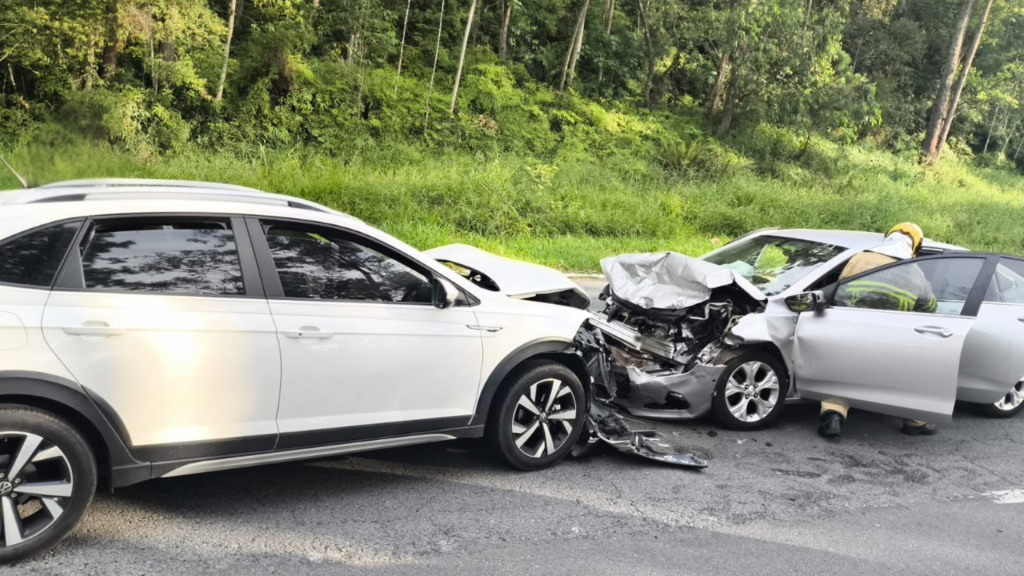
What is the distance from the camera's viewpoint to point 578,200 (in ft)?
55.7

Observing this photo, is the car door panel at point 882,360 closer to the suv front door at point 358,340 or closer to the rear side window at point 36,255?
the suv front door at point 358,340

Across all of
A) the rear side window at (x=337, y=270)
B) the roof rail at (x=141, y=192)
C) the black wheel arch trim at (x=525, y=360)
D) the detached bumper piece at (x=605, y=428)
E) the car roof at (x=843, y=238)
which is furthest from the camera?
the car roof at (x=843, y=238)

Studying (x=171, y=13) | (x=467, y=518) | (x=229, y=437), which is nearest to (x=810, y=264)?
(x=467, y=518)

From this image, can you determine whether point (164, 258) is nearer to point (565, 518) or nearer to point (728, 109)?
point (565, 518)

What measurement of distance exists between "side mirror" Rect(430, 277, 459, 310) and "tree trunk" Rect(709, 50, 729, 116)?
963 inches

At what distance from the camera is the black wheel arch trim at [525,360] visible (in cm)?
425

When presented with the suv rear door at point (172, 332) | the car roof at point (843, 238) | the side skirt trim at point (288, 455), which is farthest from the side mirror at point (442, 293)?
the car roof at point (843, 238)

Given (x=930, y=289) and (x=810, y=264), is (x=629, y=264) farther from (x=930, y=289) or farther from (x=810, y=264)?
(x=930, y=289)

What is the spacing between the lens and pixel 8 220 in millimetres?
3152

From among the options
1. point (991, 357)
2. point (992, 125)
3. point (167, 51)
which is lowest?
point (991, 357)

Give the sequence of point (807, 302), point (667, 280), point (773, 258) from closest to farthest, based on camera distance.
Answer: point (807, 302) < point (667, 280) < point (773, 258)

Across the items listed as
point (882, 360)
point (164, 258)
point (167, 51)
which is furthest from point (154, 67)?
point (882, 360)

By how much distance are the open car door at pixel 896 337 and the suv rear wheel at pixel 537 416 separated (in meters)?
2.13

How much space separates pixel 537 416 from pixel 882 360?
8.97ft
